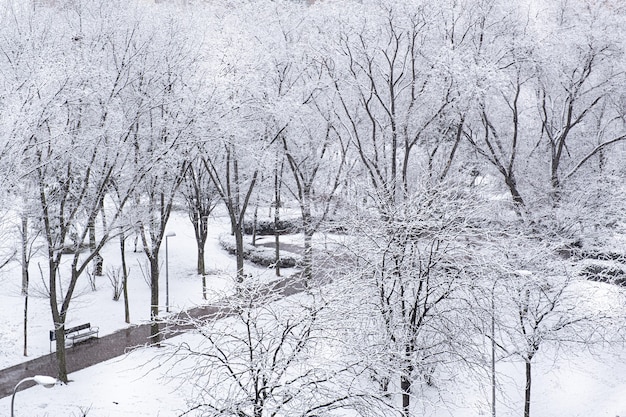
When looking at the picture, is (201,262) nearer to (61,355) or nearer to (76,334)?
(76,334)

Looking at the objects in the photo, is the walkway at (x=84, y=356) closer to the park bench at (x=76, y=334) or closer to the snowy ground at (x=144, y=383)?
the park bench at (x=76, y=334)

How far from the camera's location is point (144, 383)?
1788 centimetres

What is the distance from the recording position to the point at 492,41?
23.3 metres

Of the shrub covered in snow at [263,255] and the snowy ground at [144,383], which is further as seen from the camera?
the shrub covered in snow at [263,255]

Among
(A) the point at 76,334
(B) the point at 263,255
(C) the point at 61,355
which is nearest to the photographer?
(C) the point at 61,355

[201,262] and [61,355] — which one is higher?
[201,262]

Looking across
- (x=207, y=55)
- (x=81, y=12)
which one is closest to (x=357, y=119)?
→ (x=207, y=55)

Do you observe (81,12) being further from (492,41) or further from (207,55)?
(492,41)

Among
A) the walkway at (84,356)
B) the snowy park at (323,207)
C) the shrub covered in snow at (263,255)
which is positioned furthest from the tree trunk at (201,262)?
the walkway at (84,356)

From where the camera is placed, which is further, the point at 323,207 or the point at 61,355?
the point at 323,207

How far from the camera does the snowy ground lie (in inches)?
648

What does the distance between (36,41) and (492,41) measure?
16598mm

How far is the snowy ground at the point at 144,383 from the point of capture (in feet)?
54.0


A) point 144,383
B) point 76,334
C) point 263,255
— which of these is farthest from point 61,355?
point 263,255
